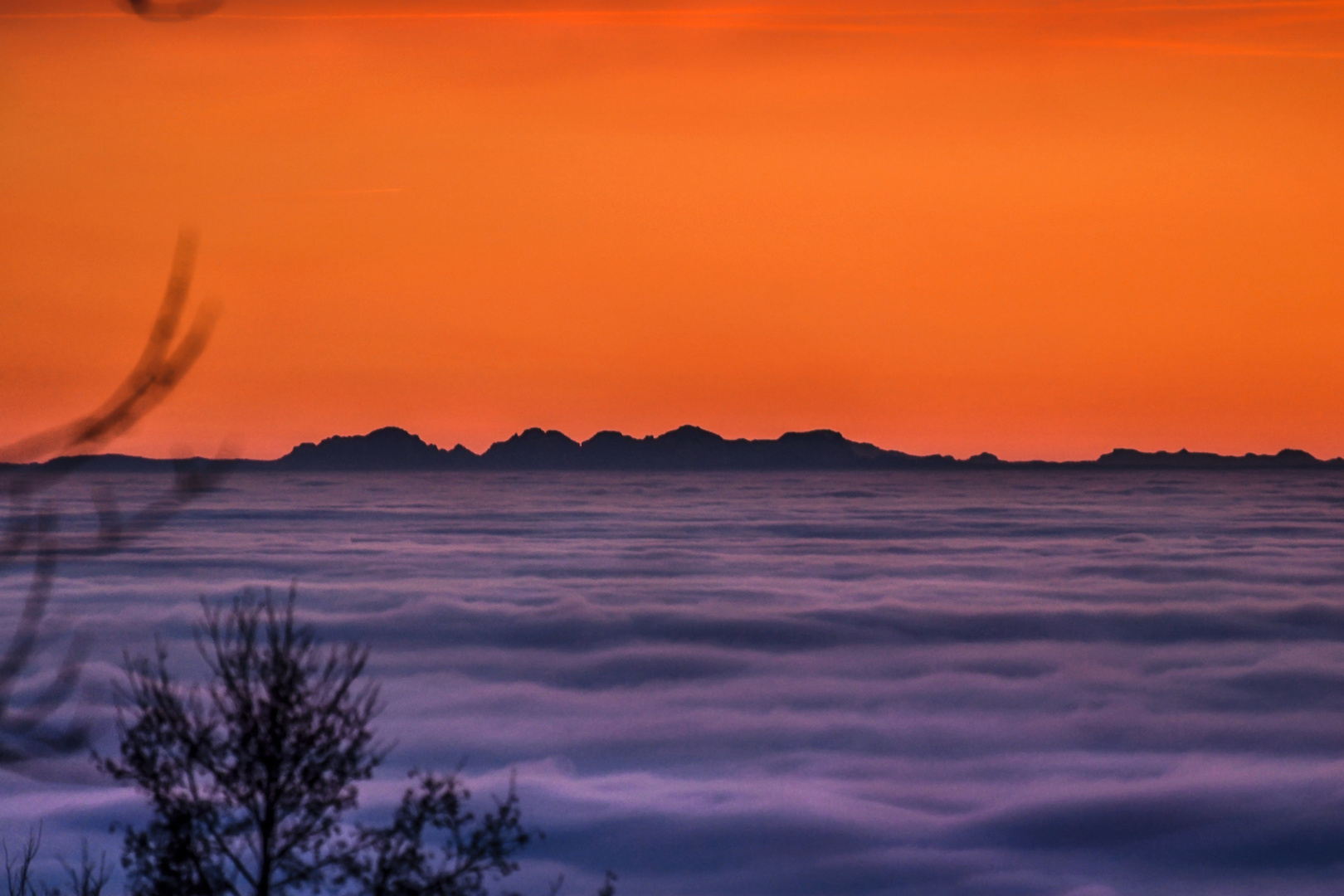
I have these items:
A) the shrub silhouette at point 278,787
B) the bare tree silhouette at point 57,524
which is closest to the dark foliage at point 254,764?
the shrub silhouette at point 278,787

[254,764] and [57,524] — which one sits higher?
[57,524]

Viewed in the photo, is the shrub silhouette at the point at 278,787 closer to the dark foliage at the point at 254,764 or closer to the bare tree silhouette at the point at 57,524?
the dark foliage at the point at 254,764

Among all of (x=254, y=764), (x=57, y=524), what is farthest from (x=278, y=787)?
(x=57, y=524)

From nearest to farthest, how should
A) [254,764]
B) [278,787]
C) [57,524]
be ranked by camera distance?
1. [57,524]
2. [278,787]
3. [254,764]

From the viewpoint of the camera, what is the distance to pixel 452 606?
505ft

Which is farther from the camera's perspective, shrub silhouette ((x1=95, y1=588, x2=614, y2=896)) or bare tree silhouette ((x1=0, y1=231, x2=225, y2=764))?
shrub silhouette ((x1=95, y1=588, x2=614, y2=896))

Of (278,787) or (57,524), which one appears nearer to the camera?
(57,524)

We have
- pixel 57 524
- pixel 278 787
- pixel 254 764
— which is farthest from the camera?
pixel 254 764

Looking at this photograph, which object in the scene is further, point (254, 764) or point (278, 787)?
point (254, 764)

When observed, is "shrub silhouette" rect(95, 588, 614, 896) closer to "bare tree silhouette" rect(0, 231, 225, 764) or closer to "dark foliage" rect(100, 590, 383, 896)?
"dark foliage" rect(100, 590, 383, 896)

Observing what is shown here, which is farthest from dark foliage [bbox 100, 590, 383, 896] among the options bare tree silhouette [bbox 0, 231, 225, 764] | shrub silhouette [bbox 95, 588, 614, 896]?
bare tree silhouette [bbox 0, 231, 225, 764]

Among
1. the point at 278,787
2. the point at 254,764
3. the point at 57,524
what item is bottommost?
the point at 278,787

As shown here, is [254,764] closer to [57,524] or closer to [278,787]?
[278,787]

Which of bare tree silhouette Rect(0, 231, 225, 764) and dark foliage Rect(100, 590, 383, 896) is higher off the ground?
bare tree silhouette Rect(0, 231, 225, 764)
